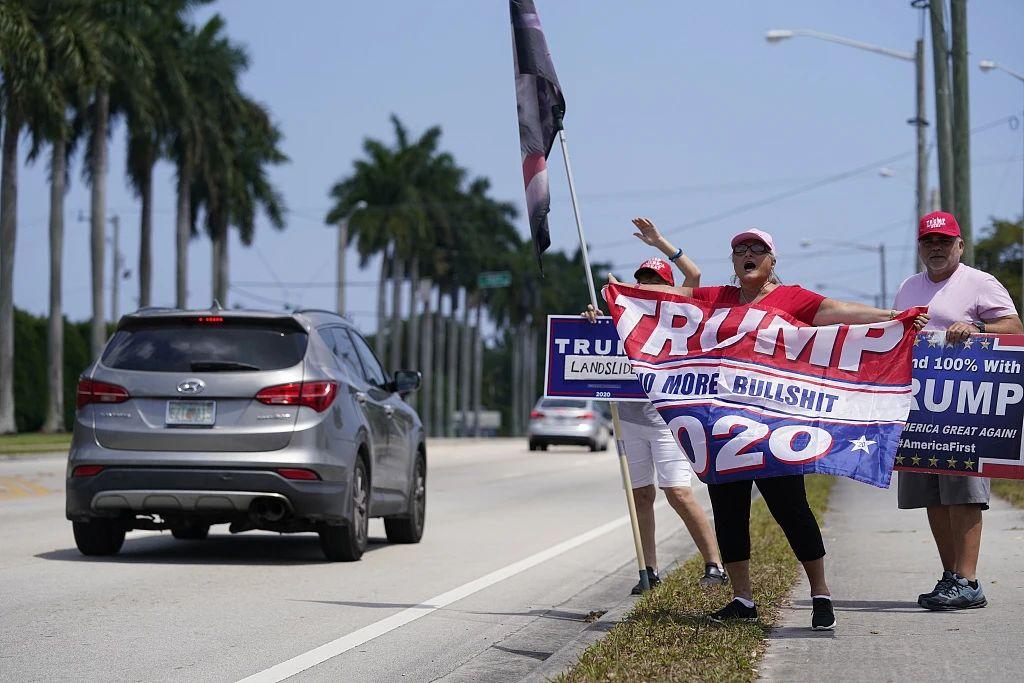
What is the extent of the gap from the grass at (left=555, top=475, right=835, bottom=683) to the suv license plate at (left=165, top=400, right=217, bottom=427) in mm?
3304

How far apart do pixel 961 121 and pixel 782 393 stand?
47.4 ft

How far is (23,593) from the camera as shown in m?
9.20

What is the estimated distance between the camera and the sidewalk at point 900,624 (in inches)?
255

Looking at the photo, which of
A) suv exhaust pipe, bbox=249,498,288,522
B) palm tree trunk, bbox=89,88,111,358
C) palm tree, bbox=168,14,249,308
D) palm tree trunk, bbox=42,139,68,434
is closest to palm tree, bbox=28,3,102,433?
palm tree trunk, bbox=42,139,68,434

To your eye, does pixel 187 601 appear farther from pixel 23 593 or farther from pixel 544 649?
pixel 544 649

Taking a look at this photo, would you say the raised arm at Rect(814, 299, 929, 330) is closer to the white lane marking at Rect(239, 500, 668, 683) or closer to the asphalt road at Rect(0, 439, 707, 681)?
the asphalt road at Rect(0, 439, 707, 681)

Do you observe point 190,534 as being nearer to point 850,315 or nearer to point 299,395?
point 299,395

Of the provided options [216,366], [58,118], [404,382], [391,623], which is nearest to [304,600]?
[391,623]

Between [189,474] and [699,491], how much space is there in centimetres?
1243

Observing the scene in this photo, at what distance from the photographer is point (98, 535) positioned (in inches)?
445

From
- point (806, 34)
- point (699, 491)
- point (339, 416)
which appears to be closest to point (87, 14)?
point (806, 34)

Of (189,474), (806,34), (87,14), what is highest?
(87,14)

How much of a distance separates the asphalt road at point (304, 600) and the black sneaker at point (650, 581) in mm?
235

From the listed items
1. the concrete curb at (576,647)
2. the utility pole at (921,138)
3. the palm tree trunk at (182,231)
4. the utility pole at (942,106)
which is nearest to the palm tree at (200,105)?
the palm tree trunk at (182,231)
